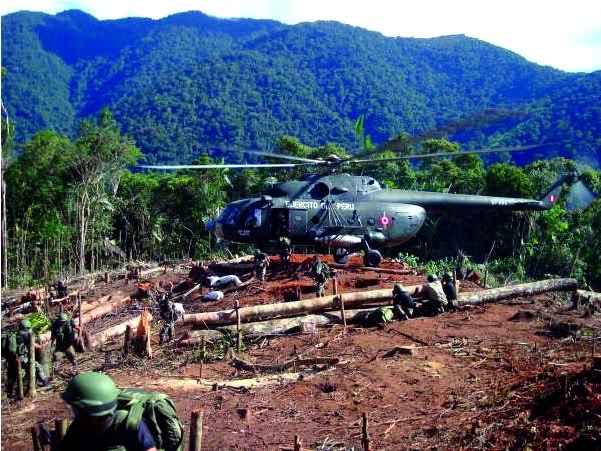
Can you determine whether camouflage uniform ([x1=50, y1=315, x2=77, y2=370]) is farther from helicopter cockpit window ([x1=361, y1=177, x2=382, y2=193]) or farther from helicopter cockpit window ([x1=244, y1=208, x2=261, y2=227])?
helicopter cockpit window ([x1=361, y1=177, x2=382, y2=193])

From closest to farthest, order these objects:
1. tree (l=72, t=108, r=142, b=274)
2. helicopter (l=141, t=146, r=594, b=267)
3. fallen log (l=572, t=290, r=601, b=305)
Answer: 1. fallen log (l=572, t=290, r=601, b=305)
2. helicopter (l=141, t=146, r=594, b=267)
3. tree (l=72, t=108, r=142, b=274)

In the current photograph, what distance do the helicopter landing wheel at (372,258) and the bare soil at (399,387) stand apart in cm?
396

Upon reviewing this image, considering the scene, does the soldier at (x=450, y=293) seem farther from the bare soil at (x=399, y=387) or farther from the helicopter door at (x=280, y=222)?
the helicopter door at (x=280, y=222)

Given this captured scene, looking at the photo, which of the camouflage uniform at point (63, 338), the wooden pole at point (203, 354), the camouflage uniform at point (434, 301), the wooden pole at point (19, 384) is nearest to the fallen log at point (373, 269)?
the camouflage uniform at point (434, 301)

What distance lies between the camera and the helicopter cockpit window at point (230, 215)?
16.2 m

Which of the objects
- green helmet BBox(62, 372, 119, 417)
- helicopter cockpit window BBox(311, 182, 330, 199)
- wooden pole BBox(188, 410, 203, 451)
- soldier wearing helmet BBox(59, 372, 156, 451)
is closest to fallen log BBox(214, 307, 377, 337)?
helicopter cockpit window BBox(311, 182, 330, 199)

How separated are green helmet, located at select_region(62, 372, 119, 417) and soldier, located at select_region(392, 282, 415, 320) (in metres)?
9.06

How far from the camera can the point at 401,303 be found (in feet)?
41.1

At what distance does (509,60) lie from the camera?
15050cm

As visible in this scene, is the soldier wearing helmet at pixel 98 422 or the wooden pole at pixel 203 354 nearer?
the soldier wearing helmet at pixel 98 422

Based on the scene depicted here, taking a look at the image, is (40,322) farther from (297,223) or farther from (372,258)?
(372,258)

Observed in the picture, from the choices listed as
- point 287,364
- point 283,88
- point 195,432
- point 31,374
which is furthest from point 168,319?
point 283,88

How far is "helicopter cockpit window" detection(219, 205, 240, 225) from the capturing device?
53.0 feet

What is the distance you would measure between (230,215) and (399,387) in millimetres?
8958
